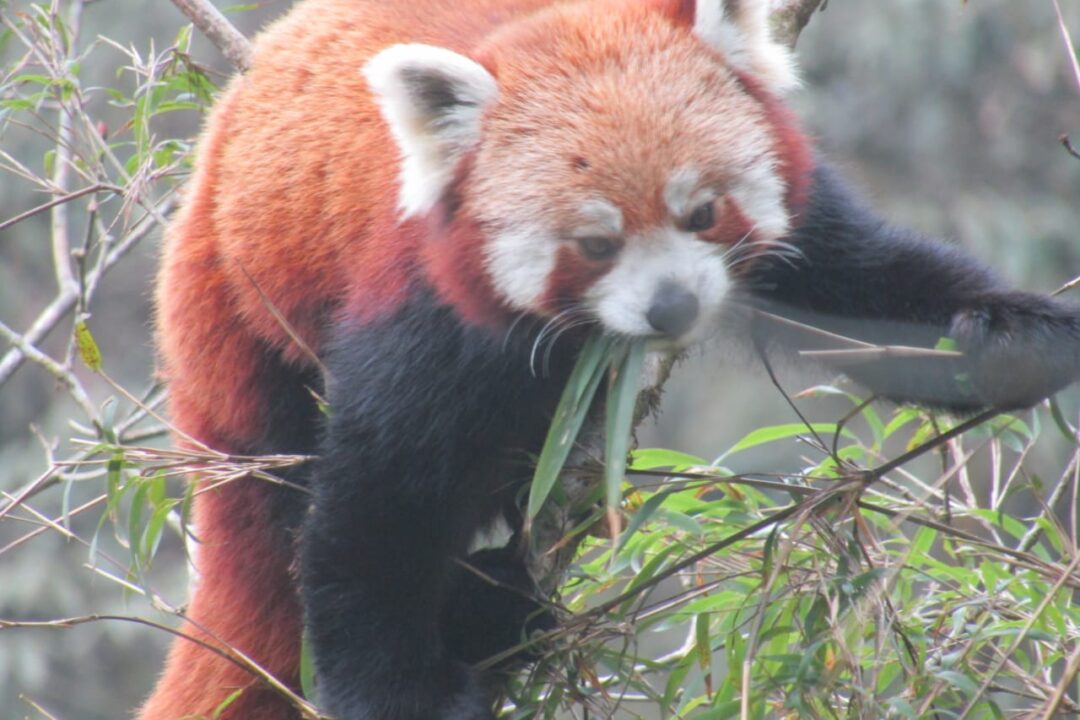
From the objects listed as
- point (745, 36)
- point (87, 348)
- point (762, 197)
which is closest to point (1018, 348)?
point (762, 197)

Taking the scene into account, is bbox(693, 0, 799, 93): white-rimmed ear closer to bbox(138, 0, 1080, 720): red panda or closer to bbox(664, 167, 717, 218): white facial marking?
bbox(138, 0, 1080, 720): red panda

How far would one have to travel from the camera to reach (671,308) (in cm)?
209

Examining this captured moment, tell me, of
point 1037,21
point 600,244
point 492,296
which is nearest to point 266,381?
point 492,296

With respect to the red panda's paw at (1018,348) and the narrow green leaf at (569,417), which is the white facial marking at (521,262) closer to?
the narrow green leaf at (569,417)

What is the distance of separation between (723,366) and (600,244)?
2.45 feet

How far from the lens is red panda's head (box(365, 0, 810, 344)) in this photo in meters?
2.13

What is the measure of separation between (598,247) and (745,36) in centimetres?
53

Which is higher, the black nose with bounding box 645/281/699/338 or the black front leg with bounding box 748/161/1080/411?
the black nose with bounding box 645/281/699/338

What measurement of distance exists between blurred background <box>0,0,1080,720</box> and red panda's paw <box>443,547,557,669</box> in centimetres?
475

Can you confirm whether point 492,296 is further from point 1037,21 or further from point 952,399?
point 1037,21

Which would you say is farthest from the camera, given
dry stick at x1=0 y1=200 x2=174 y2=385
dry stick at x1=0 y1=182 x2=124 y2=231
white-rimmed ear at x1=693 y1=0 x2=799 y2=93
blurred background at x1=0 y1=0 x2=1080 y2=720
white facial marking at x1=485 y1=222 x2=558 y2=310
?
blurred background at x1=0 y1=0 x2=1080 y2=720

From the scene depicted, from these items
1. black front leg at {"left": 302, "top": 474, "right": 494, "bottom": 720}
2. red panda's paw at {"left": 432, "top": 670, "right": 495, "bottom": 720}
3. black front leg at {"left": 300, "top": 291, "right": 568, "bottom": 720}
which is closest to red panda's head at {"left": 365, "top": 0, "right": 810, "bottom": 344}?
Answer: black front leg at {"left": 300, "top": 291, "right": 568, "bottom": 720}

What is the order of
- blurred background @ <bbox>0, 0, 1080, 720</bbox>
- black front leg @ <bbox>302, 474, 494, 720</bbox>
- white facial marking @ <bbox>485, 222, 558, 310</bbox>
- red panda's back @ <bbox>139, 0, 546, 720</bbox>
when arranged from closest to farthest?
white facial marking @ <bbox>485, 222, 558, 310</bbox> < black front leg @ <bbox>302, 474, 494, 720</bbox> < red panda's back @ <bbox>139, 0, 546, 720</bbox> < blurred background @ <bbox>0, 0, 1080, 720</bbox>

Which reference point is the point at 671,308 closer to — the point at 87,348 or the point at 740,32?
the point at 740,32
